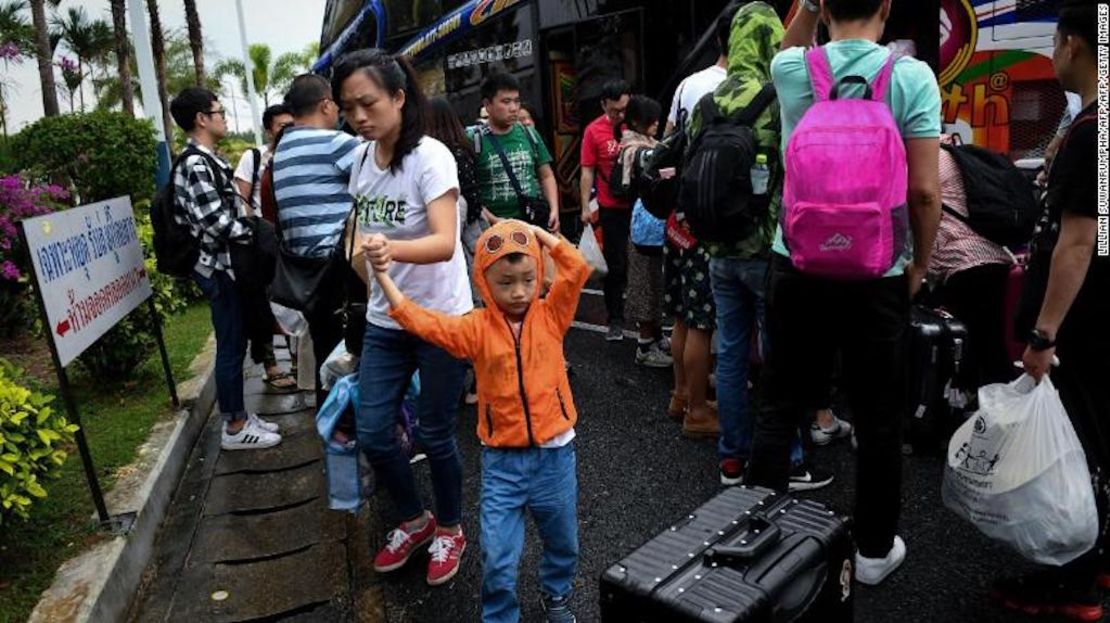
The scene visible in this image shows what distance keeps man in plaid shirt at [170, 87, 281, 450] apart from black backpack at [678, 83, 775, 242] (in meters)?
2.38

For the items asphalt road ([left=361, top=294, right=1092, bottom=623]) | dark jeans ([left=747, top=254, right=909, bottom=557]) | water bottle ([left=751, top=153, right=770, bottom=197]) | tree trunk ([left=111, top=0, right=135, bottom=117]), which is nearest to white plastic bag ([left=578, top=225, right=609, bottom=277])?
asphalt road ([left=361, top=294, right=1092, bottom=623])

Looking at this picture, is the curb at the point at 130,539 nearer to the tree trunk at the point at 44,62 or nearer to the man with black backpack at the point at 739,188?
the man with black backpack at the point at 739,188

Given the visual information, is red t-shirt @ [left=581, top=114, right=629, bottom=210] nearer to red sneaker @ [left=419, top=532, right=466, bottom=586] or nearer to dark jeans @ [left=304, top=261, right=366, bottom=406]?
dark jeans @ [left=304, top=261, right=366, bottom=406]

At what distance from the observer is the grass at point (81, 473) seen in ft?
10.1

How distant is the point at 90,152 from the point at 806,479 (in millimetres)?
7004

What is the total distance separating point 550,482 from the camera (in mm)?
2537

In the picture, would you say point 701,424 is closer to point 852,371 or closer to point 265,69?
point 852,371

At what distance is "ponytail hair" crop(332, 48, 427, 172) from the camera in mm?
2742

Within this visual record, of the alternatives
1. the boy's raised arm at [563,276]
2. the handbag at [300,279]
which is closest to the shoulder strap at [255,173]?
the handbag at [300,279]

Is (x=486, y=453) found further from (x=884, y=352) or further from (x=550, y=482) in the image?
(x=884, y=352)

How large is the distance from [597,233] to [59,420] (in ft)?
12.2

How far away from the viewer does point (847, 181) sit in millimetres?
2342

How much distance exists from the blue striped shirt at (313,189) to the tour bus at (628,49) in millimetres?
3084

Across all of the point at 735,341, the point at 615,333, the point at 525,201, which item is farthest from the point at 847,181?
the point at 615,333
